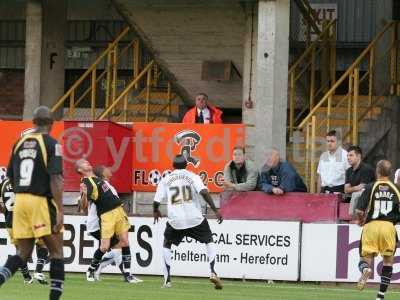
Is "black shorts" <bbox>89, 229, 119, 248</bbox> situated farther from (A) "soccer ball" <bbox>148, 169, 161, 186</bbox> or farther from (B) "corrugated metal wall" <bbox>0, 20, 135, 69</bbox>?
(B) "corrugated metal wall" <bbox>0, 20, 135, 69</bbox>

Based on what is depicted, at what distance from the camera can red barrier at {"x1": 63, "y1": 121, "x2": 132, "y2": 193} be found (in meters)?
24.6

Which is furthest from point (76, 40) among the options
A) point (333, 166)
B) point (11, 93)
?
point (333, 166)

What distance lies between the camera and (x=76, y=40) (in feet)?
110

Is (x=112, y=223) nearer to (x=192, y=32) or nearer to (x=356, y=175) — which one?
(x=356, y=175)

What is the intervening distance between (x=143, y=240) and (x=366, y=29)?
35.2 feet

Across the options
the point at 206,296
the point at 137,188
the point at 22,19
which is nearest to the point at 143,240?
the point at 137,188

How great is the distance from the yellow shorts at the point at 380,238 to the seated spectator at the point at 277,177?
4.60m

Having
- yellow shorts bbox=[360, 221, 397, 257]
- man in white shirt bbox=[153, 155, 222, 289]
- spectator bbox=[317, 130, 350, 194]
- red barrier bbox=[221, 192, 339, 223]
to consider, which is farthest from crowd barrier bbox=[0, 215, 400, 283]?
yellow shorts bbox=[360, 221, 397, 257]

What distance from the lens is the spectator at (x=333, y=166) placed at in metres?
22.2

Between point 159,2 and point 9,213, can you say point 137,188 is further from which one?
point 9,213

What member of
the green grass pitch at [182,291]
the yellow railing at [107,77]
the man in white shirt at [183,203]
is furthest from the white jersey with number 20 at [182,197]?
the yellow railing at [107,77]

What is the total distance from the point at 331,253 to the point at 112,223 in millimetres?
3801

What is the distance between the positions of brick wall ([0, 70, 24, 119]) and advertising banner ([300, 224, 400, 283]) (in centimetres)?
1426

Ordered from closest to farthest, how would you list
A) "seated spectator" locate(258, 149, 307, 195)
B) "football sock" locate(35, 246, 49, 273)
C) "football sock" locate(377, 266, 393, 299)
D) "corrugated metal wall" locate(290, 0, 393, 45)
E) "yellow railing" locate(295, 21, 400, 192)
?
"football sock" locate(377, 266, 393, 299) → "football sock" locate(35, 246, 49, 273) → "seated spectator" locate(258, 149, 307, 195) → "yellow railing" locate(295, 21, 400, 192) → "corrugated metal wall" locate(290, 0, 393, 45)
